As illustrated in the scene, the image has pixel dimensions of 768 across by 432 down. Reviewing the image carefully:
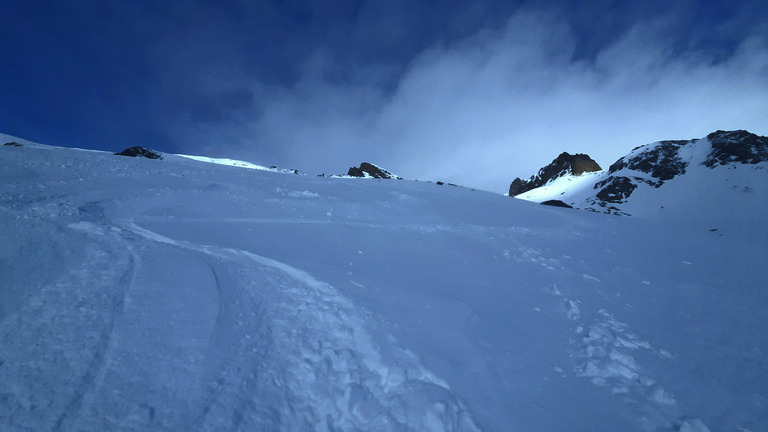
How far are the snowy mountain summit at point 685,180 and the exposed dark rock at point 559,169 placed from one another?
11.6 m

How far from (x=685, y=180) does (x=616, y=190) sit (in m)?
8.55

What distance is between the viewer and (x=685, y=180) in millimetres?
46562

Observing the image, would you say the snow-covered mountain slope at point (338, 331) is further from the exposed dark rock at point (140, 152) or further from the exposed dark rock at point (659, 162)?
the exposed dark rock at point (659, 162)

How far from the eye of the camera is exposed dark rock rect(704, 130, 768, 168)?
4322 cm

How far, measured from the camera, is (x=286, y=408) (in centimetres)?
273

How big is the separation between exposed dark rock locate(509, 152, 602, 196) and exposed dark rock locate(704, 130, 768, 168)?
23.9m

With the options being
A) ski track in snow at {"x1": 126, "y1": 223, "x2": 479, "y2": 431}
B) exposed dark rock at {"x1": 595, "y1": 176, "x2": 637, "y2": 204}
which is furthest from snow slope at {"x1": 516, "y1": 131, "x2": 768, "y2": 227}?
ski track in snow at {"x1": 126, "y1": 223, "x2": 479, "y2": 431}

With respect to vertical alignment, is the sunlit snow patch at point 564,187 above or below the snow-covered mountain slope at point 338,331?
above

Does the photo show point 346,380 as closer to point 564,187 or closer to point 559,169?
point 564,187

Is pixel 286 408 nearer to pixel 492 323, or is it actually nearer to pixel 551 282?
pixel 492 323

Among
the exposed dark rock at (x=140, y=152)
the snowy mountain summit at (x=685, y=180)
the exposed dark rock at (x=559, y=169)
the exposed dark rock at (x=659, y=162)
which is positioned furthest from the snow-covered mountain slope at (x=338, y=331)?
the exposed dark rock at (x=559, y=169)

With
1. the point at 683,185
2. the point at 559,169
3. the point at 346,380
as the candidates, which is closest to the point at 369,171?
the point at 559,169

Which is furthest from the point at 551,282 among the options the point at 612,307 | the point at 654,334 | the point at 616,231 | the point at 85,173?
the point at 85,173

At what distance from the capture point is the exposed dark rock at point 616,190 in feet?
163
